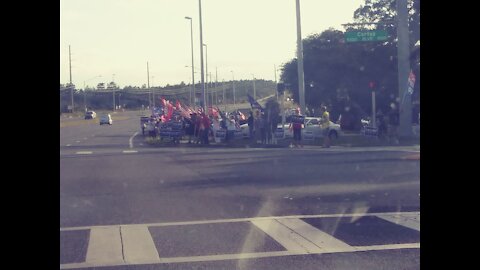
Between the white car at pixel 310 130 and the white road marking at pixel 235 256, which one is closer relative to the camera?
the white road marking at pixel 235 256

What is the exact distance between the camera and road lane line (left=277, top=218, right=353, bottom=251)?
825 centimetres

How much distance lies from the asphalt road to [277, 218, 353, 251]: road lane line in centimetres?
1

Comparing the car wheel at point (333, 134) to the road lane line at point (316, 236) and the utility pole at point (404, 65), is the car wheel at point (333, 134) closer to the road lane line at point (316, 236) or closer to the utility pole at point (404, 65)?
the utility pole at point (404, 65)

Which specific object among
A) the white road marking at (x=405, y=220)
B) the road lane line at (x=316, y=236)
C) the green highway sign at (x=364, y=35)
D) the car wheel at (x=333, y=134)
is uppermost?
the green highway sign at (x=364, y=35)

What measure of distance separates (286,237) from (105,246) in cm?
225

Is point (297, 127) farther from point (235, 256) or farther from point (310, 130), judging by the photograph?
point (235, 256)

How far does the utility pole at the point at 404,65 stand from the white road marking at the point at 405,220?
18.2 metres

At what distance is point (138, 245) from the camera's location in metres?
8.58

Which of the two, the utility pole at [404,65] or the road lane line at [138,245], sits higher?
the utility pole at [404,65]

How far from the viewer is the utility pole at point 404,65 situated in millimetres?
29156

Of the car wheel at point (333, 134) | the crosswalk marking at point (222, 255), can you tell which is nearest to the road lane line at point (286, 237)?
the crosswalk marking at point (222, 255)

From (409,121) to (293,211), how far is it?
20983 millimetres

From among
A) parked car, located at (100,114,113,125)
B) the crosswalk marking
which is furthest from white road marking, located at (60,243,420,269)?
parked car, located at (100,114,113,125)
